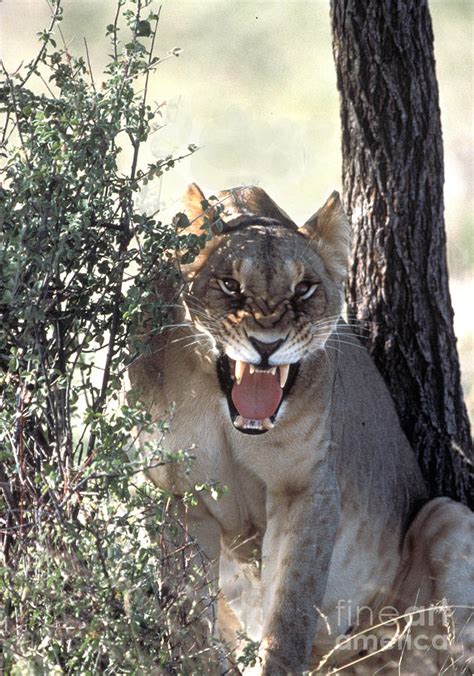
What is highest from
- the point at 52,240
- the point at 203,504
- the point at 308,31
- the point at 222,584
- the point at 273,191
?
the point at 308,31

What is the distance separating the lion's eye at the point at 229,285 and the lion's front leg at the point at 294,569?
84cm

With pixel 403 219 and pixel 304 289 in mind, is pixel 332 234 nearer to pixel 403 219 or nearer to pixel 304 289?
pixel 304 289

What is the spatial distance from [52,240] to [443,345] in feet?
7.86

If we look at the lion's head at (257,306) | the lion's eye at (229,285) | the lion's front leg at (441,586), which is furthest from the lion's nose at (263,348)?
the lion's front leg at (441,586)

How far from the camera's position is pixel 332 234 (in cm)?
466

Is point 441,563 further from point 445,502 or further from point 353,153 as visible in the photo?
point 353,153

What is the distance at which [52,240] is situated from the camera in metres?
4.07

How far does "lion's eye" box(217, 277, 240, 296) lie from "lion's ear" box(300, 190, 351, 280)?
439 millimetres

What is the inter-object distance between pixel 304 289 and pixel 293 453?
2.07 ft

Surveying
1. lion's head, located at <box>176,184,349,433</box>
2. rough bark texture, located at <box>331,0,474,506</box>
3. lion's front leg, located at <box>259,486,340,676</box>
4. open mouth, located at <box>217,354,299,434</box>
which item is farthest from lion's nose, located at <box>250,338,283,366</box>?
rough bark texture, located at <box>331,0,474,506</box>

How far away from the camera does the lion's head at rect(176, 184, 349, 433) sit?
13.9ft

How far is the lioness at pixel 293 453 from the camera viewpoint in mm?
4340

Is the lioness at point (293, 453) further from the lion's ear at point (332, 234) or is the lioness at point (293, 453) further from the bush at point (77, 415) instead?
the bush at point (77, 415)

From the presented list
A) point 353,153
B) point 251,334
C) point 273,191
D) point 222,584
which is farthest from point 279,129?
point 251,334
